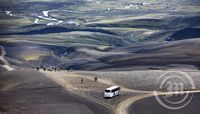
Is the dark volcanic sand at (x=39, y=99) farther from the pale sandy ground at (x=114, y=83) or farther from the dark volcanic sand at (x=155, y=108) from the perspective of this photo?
the dark volcanic sand at (x=155, y=108)

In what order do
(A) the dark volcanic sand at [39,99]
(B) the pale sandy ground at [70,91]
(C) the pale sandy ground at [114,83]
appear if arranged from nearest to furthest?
(A) the dark volcanic sand at [39,99] → (B) the pale sandy ground at [70,91] → (C) the pale sandy ground at [114,83]

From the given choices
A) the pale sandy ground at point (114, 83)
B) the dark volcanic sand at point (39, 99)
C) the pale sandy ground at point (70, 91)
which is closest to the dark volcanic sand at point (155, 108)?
the pale sandy ground at point (70, 91)

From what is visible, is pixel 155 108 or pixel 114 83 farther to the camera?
pixel 114 83

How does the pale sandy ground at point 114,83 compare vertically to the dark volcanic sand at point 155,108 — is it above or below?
below

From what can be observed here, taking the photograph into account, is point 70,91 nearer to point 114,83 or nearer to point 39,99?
point 39,99

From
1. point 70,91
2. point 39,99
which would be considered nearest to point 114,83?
point 70,91

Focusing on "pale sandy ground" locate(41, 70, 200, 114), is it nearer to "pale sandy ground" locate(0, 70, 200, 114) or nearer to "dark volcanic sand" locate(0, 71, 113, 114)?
"pale sandy ground" locate(0, 70, 200, 114)
